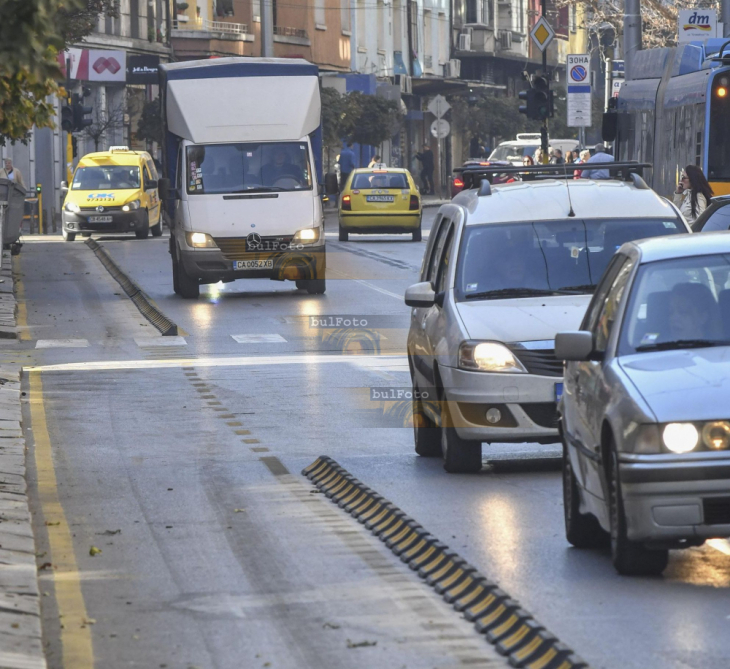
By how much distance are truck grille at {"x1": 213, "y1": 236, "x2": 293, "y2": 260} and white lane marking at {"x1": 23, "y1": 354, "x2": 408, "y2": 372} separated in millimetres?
7142

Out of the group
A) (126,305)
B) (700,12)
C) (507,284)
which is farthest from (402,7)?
(507,284)

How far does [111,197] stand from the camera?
42.3m

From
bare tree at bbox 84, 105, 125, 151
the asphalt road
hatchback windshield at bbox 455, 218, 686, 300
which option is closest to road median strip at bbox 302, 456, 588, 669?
the asphalt road

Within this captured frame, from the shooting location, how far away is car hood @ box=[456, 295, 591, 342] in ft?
34.9

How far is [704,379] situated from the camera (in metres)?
7.23

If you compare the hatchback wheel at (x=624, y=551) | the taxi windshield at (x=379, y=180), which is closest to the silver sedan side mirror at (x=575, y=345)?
the hatchback wheel at (x=624, y=551)

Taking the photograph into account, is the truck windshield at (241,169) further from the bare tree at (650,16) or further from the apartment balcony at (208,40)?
the apartment balcony at (208,40)

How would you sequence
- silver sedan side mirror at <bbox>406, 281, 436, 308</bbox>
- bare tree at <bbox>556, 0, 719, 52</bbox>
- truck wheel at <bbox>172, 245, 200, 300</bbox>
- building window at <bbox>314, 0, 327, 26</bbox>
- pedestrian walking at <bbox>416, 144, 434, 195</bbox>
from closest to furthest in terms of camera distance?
silver sedan side mirror at <bbox>406, 281, 436, 308</bbox>, truck wheel at <bbox>172, 245, 200, 300</bbox>, bare tree at <bbox>556, 0, 719, 52</bbox>, building window at <bbox>314, 0, 327, 26</bbox>, pedestrian walking at <bbox>416, 144, 434, 195</bbox>

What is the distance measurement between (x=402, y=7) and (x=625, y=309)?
7512cm

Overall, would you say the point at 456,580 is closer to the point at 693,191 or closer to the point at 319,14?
the point at 693,191

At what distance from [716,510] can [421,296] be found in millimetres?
4369

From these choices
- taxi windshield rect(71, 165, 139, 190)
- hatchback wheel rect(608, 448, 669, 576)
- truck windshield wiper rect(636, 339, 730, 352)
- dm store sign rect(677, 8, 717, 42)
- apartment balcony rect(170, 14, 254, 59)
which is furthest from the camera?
apartment balcony rect(170, 14, 254, 59)

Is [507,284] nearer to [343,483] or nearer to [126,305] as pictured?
[343,483]

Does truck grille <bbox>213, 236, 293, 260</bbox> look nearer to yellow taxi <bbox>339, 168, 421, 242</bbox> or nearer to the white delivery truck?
the white delivery truck
